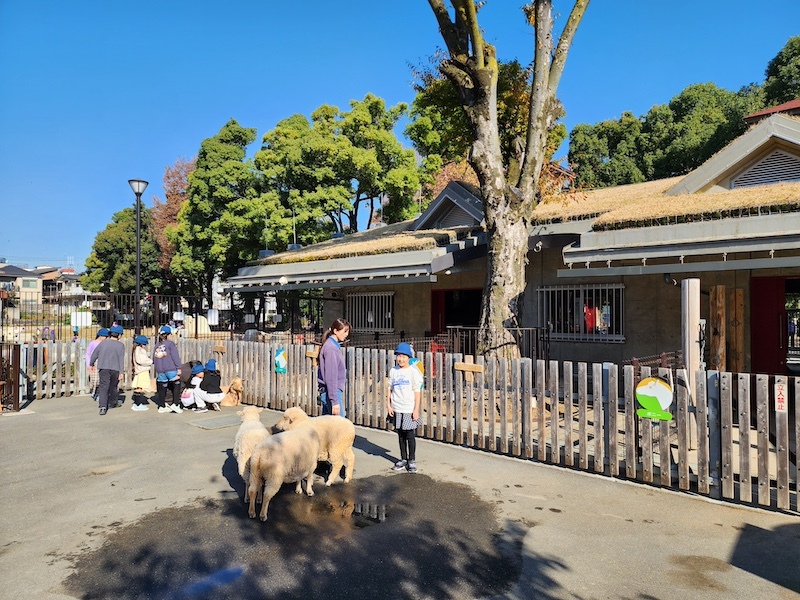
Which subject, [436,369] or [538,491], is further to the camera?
[436,369]

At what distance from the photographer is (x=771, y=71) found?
3244 centimetres

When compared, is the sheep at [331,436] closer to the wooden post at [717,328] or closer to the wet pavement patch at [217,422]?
the wet pavement patch at [217,422]

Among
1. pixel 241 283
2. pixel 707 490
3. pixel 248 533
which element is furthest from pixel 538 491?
pixel 241 283

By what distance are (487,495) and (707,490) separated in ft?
7.05

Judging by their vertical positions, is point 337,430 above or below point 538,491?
above

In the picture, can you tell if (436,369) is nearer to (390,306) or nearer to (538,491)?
(538,491)

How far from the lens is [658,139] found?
112 ft

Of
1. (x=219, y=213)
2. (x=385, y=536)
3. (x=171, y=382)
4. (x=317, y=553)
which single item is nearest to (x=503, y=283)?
(x=385, y=536)

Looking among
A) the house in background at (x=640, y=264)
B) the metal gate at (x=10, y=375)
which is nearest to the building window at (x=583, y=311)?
the house in background at (x=640, y=264)

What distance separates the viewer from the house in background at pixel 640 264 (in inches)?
339

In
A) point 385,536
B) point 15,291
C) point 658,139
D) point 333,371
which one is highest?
point 658,139

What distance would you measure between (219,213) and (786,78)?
32069 millimetres

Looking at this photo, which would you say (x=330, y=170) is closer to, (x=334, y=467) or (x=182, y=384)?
(x=182, y=384)

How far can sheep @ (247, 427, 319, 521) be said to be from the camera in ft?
16.3
